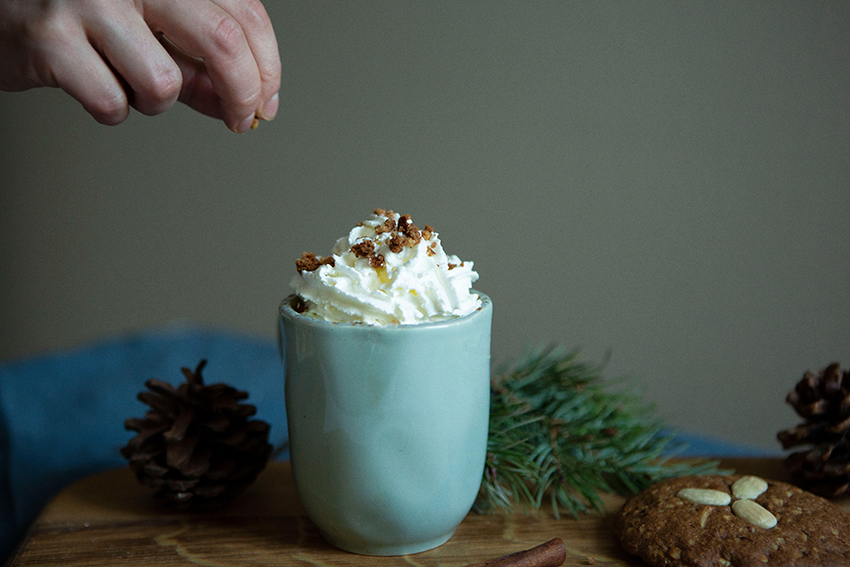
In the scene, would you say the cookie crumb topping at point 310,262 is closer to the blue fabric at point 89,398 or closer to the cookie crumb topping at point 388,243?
the cookie crumb topping at point 388,243

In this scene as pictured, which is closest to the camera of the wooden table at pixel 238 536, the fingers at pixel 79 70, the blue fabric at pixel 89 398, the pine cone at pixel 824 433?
the fingers at pixel 79 70

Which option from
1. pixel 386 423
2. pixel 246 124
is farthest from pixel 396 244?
pixel 246 124

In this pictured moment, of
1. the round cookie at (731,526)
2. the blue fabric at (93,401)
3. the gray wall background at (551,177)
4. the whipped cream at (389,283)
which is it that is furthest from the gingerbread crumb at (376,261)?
the gray wall background at (551,177)

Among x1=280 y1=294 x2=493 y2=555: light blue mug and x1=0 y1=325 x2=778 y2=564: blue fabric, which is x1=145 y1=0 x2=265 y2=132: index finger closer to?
x1=280 y1=294 x2=493 y2=555: light blue mug

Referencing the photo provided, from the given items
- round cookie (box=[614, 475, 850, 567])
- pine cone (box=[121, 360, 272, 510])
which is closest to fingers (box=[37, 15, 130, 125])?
pine cone (box=[121, 360, 272, 510])

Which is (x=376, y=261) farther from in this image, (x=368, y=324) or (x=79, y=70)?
(x=79, y=70)

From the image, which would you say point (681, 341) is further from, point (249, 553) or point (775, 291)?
point (249, 553)

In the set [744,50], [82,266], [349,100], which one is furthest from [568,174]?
[82,266]
